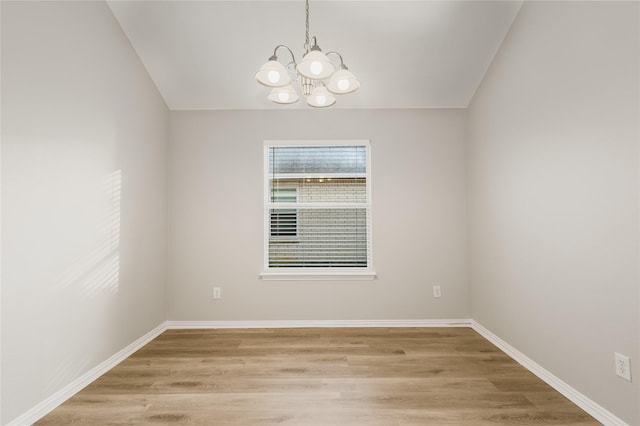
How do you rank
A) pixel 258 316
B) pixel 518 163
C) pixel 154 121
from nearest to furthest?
pixel 518 163 < pixel 154 121 < pixel 258 316

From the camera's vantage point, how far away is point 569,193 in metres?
2.17

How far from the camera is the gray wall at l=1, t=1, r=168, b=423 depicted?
1868mm

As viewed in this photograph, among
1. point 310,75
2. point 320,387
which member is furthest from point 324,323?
point 310,75

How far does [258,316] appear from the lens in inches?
147

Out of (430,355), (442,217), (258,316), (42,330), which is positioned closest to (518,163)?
(442,217)

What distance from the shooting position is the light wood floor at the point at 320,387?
1.95m

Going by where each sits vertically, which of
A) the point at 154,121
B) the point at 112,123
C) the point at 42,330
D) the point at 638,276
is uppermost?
the point at 154,121

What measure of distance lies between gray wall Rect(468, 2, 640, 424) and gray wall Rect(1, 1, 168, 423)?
3138 millimetres

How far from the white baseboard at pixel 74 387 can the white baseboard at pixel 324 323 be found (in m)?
0.59

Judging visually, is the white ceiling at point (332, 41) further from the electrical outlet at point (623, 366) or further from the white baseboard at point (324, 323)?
the electrical outlet at point (623, 366)

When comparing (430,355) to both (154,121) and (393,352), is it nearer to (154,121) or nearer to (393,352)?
(393,352)

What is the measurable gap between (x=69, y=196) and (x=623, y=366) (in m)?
3.31

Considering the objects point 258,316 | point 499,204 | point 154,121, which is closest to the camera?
point 499,204

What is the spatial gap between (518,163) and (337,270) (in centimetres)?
202
